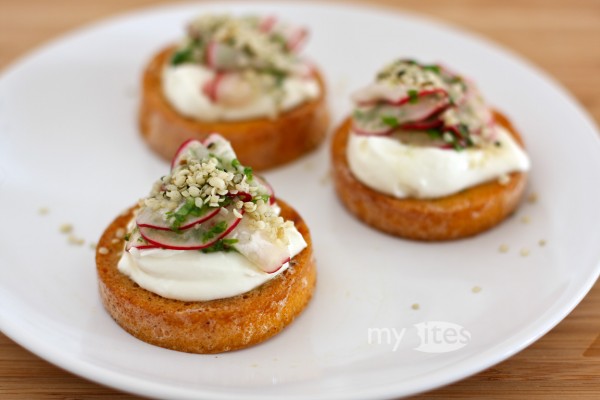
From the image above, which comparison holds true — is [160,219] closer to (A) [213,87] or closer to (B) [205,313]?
(B) [205,313]

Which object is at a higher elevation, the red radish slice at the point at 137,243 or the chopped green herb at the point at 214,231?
the chopped green herb at the point at 214,231

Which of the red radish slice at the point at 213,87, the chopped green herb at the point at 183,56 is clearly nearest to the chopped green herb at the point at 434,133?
the red radish slice at the point at 213,87

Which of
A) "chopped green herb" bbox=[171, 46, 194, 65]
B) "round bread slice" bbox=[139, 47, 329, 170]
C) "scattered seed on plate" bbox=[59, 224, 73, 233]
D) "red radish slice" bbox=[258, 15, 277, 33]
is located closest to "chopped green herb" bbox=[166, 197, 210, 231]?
"scattered seed on plate" bbox=[59, 224, 73, 233]

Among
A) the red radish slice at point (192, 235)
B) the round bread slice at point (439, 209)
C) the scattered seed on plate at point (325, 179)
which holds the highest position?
the red radish slice at point (192, 235)

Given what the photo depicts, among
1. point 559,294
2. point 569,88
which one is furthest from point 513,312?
point 569,88

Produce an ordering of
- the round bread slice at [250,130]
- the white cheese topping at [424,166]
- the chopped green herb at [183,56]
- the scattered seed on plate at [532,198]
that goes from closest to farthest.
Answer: the white cheese topping at [424,166]
the scattered seed on plate at [532,198]
the round bread slice at [250,130]
the chopped green herb at [183,56]

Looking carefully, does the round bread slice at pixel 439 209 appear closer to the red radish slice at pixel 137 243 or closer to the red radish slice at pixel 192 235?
the red radish slice at pixel 192 235

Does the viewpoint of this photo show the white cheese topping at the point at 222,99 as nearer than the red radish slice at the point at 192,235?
No
